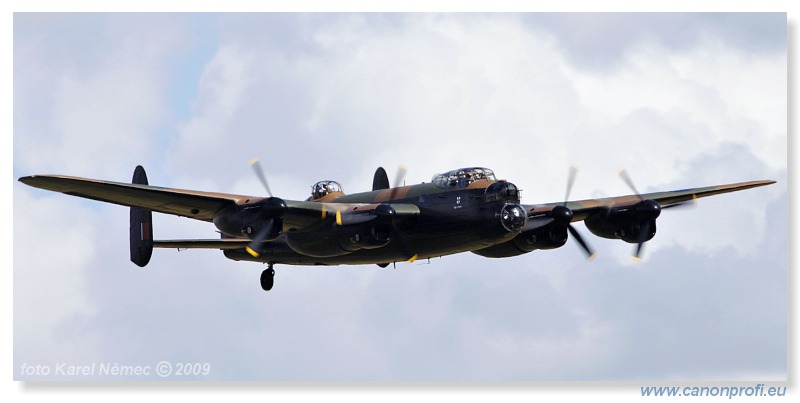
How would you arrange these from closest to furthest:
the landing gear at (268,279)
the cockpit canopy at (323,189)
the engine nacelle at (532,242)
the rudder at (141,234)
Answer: the engine nacelle at (532,242) → the rudder at (141,234) → the cockpit canopy at (323,189) → the landing gear at (268,279)

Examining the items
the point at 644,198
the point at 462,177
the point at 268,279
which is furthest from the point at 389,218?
the point at 268,279

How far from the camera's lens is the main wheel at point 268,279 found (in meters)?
46.4

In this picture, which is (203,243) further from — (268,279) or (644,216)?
(644,216)

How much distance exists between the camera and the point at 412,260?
39.6 m

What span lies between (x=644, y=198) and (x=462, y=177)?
720cm

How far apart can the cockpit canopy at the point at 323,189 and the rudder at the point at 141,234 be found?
592cm

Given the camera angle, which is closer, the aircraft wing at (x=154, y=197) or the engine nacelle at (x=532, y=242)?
the aircraft wing at (x=154, y=197)

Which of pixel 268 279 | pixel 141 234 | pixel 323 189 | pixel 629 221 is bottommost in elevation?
pixel 141 234

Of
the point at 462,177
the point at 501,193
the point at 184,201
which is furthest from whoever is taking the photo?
the point at 462,177

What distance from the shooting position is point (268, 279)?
1826 inches

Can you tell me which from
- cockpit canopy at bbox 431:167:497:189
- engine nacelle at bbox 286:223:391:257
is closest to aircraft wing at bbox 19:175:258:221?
engine nacelle at bbox 286:223:391:257

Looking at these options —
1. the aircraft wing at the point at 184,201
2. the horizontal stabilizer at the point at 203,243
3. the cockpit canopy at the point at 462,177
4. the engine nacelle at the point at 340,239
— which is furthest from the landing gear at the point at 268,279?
the cockpit canopy at the point at 462,177

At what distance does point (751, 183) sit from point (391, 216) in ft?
48.7

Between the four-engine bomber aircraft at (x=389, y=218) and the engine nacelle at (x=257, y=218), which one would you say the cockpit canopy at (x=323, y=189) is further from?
the engine nacelle at (x=257, y=218)
